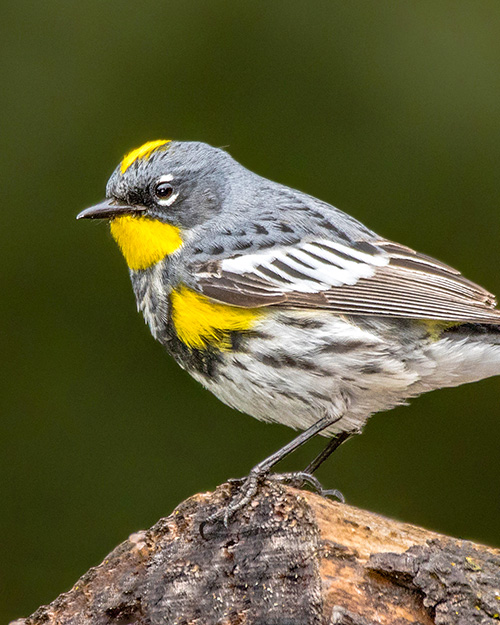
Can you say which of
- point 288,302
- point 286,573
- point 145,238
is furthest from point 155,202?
point 286,573

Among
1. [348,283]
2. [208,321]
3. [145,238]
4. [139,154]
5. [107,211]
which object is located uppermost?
[139,154]

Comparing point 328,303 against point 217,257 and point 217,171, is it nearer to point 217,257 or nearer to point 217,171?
point 217,257

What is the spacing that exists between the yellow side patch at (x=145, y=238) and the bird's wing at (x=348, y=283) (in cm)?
27

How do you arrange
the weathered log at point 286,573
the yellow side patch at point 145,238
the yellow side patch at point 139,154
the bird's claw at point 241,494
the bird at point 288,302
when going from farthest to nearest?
the yellow side patch at point 139,154 < the yellow side patch at point 145,238 < the bird at point 288,302 < the bird's claw at point 241,494 < the weathered log at point 286,573

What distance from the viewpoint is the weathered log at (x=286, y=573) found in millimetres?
2602

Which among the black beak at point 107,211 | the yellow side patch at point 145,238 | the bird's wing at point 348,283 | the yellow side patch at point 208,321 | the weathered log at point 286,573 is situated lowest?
the weathered log at point 286,573

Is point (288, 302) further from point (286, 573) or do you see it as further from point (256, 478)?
point (286, 573)

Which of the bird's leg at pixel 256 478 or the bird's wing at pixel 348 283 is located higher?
the bird's wing at pixel 348 283

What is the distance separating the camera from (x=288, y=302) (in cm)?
386

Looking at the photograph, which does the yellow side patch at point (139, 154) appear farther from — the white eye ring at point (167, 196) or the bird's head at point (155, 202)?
the white eye ring at point (167, 196)

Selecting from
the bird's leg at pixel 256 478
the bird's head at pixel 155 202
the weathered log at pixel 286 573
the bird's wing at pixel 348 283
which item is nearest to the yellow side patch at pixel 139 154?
the bird's head at pixel 155 202

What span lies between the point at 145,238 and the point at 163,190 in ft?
0.93

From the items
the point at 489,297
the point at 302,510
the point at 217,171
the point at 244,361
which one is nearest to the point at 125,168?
the point at 217,171

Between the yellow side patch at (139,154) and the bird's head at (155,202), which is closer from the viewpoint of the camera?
the bird's head at (155,202)
